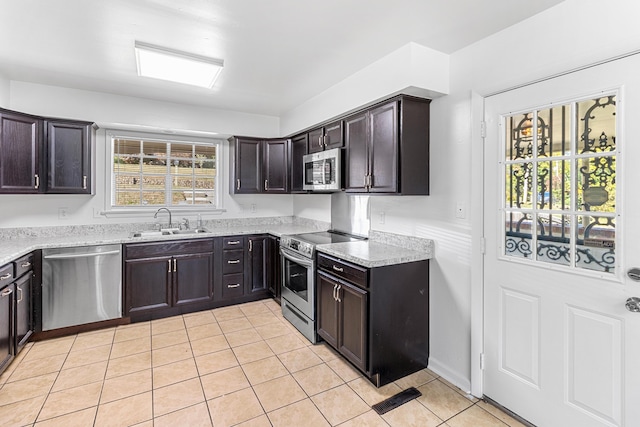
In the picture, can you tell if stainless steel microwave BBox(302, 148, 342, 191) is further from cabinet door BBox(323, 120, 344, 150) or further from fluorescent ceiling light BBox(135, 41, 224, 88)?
fluorescent ceiling light BBox(135, 41, 224, 88)

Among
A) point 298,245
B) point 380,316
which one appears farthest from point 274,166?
point 380,316

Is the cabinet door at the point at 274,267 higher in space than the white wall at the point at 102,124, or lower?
lower

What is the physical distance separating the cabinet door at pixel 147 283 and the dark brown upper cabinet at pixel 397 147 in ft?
7.76

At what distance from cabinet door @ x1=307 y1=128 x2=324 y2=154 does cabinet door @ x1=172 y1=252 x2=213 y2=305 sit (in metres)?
1.69

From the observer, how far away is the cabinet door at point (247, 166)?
4230mm

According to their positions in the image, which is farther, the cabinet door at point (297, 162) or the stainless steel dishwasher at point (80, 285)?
the cabinet door at point (297, 162)

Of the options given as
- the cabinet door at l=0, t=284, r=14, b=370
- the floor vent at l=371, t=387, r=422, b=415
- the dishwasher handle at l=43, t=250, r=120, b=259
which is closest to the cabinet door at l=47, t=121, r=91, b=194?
the dishwasher handle at l=43, t=250, r=120, b=259

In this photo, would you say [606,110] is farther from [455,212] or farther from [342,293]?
[342,293]

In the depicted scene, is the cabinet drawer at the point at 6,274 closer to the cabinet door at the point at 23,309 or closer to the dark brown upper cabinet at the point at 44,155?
the cabinet door at the point at 23,309

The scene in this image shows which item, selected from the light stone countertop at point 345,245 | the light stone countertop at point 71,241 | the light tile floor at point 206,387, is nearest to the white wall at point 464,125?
the light stone countertop at point 345,245

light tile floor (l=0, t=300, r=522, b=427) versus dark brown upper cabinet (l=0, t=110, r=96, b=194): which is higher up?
dark brown upper cabinet (l=0, t=110, r=96, b=194)

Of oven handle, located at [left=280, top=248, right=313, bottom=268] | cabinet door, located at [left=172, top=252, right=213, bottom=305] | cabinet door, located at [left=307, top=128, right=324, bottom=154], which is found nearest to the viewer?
oven handle, located at [left=280, top=248, right=313, bottom=268]

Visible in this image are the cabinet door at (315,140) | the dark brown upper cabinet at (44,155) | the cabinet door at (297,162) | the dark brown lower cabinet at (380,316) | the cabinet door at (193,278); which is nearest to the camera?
the dark brown lower cabinet at (380,316)

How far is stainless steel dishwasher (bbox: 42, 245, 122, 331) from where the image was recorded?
299 centimetres
